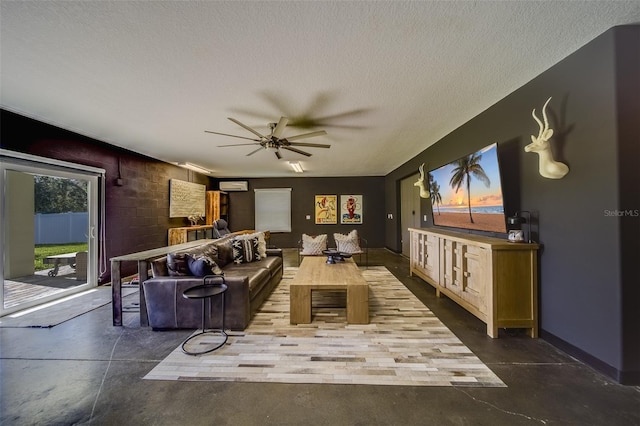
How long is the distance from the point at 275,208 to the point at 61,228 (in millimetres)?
5390

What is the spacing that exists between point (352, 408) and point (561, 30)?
3010 mm

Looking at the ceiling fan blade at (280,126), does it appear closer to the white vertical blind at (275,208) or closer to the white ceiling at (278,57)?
the white ceiling at (278,57)

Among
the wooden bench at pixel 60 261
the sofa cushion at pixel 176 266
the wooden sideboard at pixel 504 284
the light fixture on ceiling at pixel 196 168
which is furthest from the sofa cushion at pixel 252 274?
the light fixture on ceiling at pixel 196 168

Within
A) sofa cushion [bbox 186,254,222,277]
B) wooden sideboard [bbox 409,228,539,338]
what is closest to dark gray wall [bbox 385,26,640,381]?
wooden sideboard [bbox 409,228,539,338]

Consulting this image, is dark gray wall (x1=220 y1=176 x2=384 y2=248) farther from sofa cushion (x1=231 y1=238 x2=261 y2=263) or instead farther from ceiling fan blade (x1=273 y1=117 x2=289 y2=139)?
ceiling fan blade (x1=273 y1=117 x2=289 y2=139)

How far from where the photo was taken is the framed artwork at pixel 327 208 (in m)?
8.53

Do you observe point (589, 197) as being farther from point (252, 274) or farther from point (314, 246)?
point (314, 246)

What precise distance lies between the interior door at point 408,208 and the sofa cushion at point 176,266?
4446mm

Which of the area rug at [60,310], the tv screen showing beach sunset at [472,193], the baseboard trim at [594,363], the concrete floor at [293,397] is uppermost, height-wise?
the tv screen showing beach sunset at [472,193]

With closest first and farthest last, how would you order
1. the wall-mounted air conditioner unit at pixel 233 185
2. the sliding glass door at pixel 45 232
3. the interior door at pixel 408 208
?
the sliding glass door at pixel 45 232, the interior door at pixel 408 208, the wall-mounted air conditioner unit at pixel 233 185

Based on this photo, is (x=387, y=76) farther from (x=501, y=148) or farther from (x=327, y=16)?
(x=501, y=148)

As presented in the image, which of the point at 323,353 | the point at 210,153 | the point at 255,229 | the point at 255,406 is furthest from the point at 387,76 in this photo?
the point at 255,229

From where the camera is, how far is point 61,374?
1.96 m

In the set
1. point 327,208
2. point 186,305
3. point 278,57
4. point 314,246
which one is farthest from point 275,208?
point 278,57
